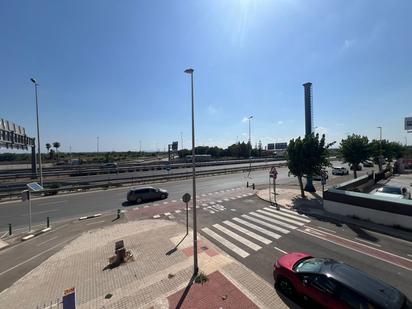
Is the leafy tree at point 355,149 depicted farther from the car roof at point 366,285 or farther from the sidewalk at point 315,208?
the car roof at point 366,285

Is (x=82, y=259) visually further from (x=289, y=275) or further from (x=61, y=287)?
(x=289, y=275)

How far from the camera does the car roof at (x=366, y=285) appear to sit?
6.00 metres

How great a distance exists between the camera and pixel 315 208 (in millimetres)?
19656

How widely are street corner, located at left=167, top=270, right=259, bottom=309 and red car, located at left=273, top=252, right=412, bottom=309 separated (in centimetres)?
153

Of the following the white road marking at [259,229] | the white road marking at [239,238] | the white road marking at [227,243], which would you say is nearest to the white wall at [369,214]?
the white road marking at [259,229]

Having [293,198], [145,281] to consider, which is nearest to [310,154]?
[293,198]

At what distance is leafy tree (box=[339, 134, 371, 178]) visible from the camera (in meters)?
31.0

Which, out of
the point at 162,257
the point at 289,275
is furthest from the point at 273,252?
the point at 162,257

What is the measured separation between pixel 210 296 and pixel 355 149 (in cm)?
3143

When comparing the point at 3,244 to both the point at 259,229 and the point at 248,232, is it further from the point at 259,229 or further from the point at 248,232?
the point at 259,229

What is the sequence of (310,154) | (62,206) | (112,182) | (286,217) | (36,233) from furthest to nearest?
(112,182)
(310,154)
(62,206)
(286,217)
(36,233)

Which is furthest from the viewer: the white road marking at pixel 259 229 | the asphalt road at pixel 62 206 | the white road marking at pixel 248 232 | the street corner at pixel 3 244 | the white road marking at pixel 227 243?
the asphalt road at pixel 62 206

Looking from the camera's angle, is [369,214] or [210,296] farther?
[369,214]

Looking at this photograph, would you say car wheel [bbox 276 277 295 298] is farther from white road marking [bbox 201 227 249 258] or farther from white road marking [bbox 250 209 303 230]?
white road marking [bbox 250 209 303 230]
